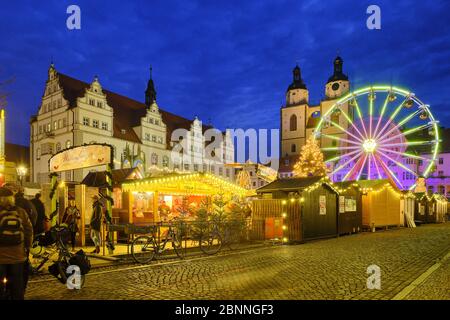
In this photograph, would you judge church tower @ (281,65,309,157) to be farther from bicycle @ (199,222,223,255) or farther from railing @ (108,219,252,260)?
bicycle @ (199,222,223,255)

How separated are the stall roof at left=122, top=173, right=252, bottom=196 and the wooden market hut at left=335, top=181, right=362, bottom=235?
5504mm

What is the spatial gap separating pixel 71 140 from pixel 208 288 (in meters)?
38.6

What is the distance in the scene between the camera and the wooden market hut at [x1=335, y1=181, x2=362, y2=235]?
2135 cm

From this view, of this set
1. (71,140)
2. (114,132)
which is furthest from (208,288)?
(114,132)

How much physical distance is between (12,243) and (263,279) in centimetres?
518

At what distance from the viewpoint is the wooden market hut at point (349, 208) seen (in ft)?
70.1

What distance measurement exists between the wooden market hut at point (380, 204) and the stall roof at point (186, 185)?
8.82 metres

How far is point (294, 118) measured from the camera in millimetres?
84438

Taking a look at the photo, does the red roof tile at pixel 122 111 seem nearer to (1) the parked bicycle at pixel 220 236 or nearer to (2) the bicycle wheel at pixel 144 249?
(1) the parked bicycle at pixel 220 236

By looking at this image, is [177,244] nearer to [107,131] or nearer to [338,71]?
[107,131]

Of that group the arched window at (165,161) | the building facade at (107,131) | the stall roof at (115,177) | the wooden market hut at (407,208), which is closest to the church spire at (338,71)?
the building facade at (107,131)

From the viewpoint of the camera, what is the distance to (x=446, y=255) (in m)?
12.7

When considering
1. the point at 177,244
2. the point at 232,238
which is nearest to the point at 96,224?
the point at 177,244

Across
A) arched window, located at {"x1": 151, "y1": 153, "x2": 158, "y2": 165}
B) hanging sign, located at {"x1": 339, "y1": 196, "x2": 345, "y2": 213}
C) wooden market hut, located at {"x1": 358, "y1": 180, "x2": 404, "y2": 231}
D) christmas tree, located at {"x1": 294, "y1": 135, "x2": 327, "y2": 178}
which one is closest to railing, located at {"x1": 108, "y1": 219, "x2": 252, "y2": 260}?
hanging sign, located at {"x1": 339, "y1": 196, "x2": 345, "y2": 213}
